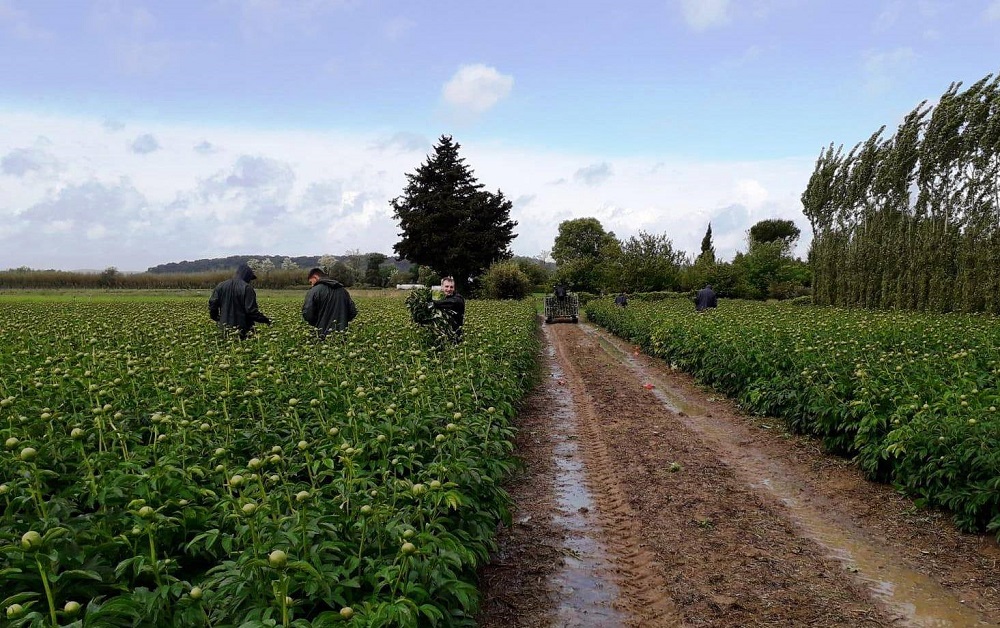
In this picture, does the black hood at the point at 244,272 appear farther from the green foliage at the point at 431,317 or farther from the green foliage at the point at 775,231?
the green foliage at the point at 775,231

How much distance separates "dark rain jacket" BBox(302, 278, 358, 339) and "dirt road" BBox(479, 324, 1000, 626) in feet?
11.0

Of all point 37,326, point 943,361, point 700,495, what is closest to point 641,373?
point 943,361

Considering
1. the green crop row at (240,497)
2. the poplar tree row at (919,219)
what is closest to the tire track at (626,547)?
the green crop row at (240,497)

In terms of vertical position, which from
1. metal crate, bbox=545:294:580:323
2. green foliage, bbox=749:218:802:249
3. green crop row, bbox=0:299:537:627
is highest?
green foliage, bbox=749:218:802:249

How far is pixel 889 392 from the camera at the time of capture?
633 centimetres

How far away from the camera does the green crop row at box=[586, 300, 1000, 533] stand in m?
5.01

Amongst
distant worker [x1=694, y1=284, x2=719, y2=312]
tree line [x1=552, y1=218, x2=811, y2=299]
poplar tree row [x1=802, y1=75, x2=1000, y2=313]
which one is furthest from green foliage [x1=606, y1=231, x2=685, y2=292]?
distant worker [x1=694, y1=284, x2=719, y2=312]

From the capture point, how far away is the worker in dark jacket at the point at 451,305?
9.18 meters

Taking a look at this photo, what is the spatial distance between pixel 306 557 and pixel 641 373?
41.4 feet

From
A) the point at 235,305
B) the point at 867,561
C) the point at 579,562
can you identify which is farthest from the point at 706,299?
the point at 579,562

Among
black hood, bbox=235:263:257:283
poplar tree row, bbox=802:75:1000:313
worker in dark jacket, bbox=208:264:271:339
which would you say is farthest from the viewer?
poplar tree row, bbox=802:75:1000:313

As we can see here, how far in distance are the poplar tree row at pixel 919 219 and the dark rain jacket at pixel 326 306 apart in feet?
65.7

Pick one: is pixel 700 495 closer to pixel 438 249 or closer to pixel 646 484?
pixel 646 484

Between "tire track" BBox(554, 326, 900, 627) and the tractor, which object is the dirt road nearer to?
"tire track" BBox(554, 326, 900, 627)
